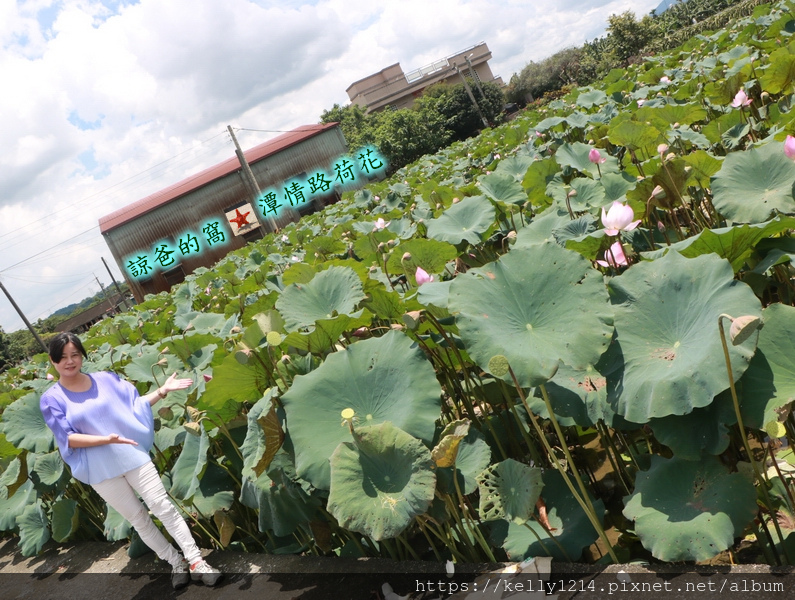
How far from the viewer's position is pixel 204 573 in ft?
7.61

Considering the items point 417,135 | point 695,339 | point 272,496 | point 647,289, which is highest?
point 417,135

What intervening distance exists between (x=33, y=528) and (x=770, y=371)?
382cm

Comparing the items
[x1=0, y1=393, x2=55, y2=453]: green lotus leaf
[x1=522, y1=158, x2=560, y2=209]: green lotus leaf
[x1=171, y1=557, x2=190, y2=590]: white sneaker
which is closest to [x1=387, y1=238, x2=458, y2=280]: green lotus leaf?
[x1=522, y1=158, x2=560, y2=209]: green lotus leaf

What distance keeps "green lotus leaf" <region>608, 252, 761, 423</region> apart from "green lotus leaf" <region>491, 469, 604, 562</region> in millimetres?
404

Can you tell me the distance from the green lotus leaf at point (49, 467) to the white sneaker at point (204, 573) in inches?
46.5

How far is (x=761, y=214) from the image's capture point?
1.83 m

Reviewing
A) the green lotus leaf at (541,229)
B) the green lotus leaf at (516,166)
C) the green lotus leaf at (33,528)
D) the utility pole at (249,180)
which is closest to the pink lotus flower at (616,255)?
the green lotus leaf at (541,229)

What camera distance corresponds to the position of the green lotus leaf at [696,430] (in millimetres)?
1275

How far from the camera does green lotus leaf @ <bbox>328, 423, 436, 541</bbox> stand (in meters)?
1.38

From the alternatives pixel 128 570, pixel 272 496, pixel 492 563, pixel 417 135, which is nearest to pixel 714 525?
pixel 492 563

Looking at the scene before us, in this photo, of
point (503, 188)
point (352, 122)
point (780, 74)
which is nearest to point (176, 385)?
point (503, 188)

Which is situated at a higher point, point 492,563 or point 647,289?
point 647,289

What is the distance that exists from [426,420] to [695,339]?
66 cm

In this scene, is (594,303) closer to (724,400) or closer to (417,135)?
(724,400)
